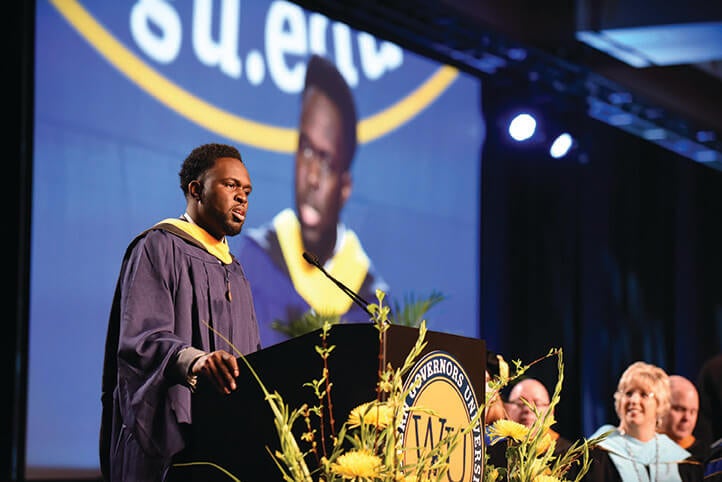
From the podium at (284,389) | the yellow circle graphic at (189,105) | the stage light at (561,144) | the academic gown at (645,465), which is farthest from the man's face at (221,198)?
the stage light at (561,144)

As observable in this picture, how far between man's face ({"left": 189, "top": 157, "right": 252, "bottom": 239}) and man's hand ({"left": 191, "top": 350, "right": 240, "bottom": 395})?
0.51m

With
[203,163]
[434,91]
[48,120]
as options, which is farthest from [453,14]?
[203,163]

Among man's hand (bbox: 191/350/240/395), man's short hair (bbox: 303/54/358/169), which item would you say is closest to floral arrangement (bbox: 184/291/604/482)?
man's hand (bbox: 191/350/240/395)

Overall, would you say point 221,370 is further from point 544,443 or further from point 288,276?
point 288,276

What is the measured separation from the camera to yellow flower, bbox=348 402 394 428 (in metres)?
1.49

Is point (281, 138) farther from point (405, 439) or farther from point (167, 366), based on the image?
point (405, 439)

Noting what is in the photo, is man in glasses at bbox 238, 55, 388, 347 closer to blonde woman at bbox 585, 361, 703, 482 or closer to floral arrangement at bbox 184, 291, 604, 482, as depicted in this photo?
blonde woman at bbox 585, 361, 703, 482

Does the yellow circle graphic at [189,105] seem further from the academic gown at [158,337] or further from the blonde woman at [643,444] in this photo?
the academic gown at [158,337]

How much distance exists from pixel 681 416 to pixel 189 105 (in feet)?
8.51

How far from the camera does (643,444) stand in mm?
4359

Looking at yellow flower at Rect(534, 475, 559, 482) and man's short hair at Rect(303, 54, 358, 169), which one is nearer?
yellow flower at Rect(534, 475, 559, 482)

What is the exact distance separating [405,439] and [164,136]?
3.35 m

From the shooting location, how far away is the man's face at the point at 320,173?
224 inches

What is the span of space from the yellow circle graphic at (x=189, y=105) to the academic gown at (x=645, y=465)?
2.20 meters
